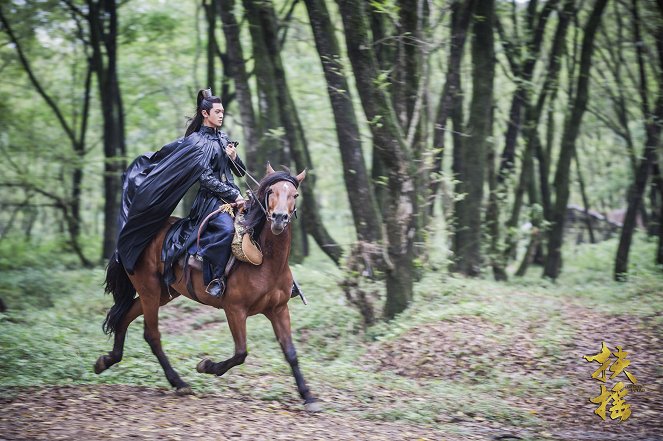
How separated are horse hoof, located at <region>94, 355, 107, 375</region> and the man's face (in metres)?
3.32

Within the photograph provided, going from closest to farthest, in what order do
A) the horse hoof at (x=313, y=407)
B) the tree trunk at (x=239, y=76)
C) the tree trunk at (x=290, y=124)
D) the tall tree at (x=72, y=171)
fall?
the horse hoof at (x=313, y=407)
the tree trunk at (x=239, y=76)
the tree trunk at (x=290, y=124)
the tall tree at (x=72, y=171)

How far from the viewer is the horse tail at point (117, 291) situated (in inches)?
367

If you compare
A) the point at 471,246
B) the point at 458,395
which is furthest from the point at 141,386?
the point at 471,246

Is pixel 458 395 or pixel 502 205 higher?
pixel 502 205

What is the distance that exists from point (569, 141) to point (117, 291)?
43.0 ft

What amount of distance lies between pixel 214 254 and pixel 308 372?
2.69m

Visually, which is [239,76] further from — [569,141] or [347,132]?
[569,141]

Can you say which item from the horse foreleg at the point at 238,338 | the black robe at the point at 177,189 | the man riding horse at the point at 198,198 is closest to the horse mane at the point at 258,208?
the man riding horse at the point at 198,198

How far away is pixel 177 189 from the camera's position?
869 centimetres

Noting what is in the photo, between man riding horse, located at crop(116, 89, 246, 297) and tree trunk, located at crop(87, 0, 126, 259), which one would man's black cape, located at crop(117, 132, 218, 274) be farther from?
tree trunk, located at crop(87, 0, 126, 259)

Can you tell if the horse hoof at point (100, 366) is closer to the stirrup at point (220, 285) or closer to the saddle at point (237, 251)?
the saddle at point (237, 251)

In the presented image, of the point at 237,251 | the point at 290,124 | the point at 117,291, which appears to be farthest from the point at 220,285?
the point at 290,124

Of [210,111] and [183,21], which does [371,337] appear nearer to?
[210,111]

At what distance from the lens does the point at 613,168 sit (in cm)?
2917
